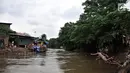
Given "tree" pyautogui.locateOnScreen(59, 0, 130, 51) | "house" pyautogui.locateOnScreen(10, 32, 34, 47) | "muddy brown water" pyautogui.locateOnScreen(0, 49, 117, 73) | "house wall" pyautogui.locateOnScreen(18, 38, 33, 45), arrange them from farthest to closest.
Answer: "house wall" pyautogui.locateOnScreen(18, 38, 33, 45)
"house" pyautogui.locateOnScreen(10, 32, 34, 47)
"tree" pyautogui.locateOnScreen(59, 0, 130, 51)
"muddy brown water" pyautogui.locateOnScreen(0, 49, 117, 73)

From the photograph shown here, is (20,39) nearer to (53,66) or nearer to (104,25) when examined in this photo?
(104,25)

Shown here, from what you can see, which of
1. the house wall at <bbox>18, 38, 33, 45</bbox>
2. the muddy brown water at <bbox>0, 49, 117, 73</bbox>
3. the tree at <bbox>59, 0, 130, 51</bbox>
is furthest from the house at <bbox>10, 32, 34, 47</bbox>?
the muddy brown water at <bbox>0, 49, 117, 73</bbox>

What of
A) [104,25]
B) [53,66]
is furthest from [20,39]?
[53,66]

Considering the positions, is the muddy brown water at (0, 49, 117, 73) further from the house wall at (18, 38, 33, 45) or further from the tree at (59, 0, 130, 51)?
the house wall at (18, 38, 33, 45)

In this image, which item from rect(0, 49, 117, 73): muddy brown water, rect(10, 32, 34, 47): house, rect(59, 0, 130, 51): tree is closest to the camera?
rect(0, 49, 117, 73): muddy brown water

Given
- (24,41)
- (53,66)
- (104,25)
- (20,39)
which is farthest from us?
(24,41)

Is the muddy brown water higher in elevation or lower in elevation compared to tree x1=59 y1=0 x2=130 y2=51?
lower

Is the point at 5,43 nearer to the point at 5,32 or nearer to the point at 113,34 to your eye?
the point at 5,32

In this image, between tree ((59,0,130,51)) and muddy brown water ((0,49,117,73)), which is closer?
muddy brown water ((0,49,117,73))

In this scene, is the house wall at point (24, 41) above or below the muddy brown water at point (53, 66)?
above

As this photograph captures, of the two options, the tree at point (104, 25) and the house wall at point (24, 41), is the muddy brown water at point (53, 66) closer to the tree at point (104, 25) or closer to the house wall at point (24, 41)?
the tree at point (104, 25)

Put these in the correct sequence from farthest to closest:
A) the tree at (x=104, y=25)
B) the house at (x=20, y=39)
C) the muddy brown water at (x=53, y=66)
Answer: the house at (x=20, y=39) < the tree at (x=104, y=25) < the muddy brown water at (x=53, y=66)

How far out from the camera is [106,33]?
30.4 m

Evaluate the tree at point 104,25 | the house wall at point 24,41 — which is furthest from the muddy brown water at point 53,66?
the house wall at point 24,41
